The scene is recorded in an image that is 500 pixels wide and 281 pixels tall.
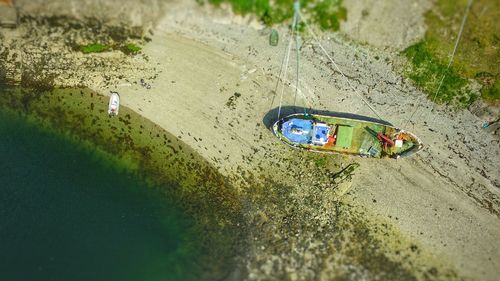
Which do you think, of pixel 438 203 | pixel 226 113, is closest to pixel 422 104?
pixel 438 203

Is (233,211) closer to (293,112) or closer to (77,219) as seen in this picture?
(293,112)

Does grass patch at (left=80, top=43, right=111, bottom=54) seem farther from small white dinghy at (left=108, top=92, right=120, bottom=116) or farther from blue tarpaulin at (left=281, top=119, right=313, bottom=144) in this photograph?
blue tarpaulin at (left=281, top=119, right=313, bottom=144)

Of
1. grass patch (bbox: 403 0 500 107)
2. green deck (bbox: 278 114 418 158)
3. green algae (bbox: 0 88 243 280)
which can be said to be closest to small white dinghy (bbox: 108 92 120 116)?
green algae (bbox: 0 88 243 280)

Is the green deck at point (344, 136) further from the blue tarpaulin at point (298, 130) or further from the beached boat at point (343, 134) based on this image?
the blue tarpaulin at point (298, 130)

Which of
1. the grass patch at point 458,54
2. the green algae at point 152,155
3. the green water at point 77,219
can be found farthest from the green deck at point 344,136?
the green water at point 77,219

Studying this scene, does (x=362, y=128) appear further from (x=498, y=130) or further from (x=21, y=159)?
(x=21, y=159)

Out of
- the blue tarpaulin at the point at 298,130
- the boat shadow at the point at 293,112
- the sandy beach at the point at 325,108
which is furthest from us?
the boat shadow at the point at 293,112

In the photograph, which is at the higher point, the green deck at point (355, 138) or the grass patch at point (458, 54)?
the grass patch at point (458, 54)
